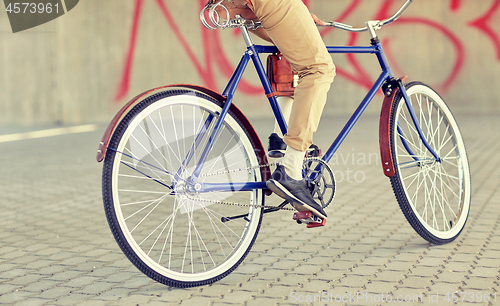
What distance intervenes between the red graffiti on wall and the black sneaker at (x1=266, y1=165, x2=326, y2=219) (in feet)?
28.2

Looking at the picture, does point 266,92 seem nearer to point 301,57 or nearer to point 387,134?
point 301,57

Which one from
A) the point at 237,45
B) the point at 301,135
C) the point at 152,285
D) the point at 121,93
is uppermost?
the point at 237,45

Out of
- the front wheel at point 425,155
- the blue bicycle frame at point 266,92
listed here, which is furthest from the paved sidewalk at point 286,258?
the blue bicycle frame at point 266,92

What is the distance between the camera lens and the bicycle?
2570 mm

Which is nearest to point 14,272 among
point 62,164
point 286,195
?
point 286,195

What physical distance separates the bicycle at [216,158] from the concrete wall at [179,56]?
325 inches

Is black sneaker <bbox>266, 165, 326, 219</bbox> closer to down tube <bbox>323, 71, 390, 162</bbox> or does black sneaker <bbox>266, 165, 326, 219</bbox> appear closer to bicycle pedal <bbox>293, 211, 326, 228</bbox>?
bicycle pedal <bbox>293, 211, 326, 228</bbox>

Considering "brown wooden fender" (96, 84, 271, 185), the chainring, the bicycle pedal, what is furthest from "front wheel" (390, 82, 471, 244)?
"brown wooden fender" (96, 84, 271, 185)

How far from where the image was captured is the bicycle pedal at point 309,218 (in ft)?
9.57

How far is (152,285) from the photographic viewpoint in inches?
111

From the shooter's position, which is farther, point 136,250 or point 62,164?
point 62,164

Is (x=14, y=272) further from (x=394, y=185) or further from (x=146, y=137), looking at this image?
(x=394, y=185)

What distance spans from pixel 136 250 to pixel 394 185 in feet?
4.67

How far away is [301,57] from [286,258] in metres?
1.11
